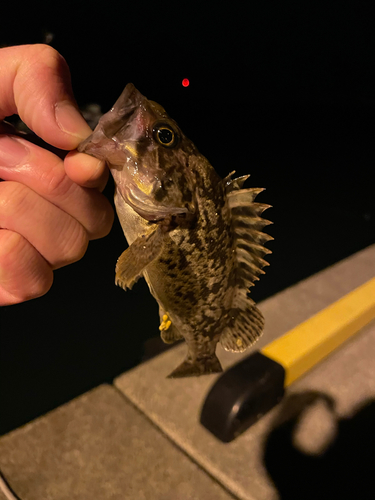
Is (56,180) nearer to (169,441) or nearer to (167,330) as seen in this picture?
(167,330)

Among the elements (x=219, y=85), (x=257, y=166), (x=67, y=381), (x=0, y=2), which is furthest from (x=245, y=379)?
(x=0, y=2)

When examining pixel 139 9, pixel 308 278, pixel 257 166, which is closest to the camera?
pixel 139 9

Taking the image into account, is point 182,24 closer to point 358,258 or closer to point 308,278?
point 308,278

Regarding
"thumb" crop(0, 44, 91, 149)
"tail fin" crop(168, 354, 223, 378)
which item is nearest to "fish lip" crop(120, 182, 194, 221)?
"thumb" crop(0, 44, 91, 149)

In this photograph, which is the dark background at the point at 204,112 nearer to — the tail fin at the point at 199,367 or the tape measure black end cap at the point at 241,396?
the tape measure black end cap at the point at 241,396

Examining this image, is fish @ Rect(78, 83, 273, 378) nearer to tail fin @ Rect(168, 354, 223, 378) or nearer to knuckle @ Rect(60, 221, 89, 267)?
tail fin @ Rect(168, 354, 223, 378)

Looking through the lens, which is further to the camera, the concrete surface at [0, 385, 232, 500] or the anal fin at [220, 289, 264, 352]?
the concrete surface at [0, 385, 232, 500]

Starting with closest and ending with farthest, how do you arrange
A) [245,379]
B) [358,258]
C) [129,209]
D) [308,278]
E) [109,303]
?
[129,209]
[245,379]
[109,303]
[308,278]
[358,258]

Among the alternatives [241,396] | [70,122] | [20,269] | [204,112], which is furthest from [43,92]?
[241,396]
